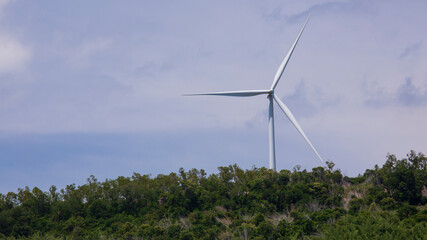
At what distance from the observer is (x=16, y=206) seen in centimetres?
5244

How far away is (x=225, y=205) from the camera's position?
48625mm

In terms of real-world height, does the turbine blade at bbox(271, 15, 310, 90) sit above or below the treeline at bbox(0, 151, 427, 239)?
above

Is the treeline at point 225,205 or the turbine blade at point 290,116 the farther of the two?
the turbine blade at point 290,116

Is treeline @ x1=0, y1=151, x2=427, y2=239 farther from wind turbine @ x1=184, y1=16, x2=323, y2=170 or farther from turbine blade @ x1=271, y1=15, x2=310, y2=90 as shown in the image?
A: turbine blade @ x1=271, y1=15, x2=310, y2=90

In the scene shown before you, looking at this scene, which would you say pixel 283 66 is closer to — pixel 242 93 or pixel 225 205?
pixel 242 93

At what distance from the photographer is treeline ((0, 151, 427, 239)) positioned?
136 ft

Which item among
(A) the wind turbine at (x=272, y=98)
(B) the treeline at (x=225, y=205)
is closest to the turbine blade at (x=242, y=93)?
(A) the wind turbine at (x=272, y=98)

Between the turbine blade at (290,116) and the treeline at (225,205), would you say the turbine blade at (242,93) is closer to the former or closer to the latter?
the turbine blade at (290,116)

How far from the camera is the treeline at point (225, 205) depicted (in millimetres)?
41438

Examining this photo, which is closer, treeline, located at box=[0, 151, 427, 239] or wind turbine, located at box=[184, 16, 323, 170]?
treeline, located at box=[0, 151, 427, 239]

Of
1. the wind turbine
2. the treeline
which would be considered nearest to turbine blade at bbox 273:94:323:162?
the wind turbine

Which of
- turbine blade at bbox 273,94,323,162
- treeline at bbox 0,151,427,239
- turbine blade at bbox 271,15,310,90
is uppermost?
turbine blade at bbox 271,15,310,90

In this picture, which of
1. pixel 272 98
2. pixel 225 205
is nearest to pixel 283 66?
pixel 272 98

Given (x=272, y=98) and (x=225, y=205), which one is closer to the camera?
(x=225, y=205)
